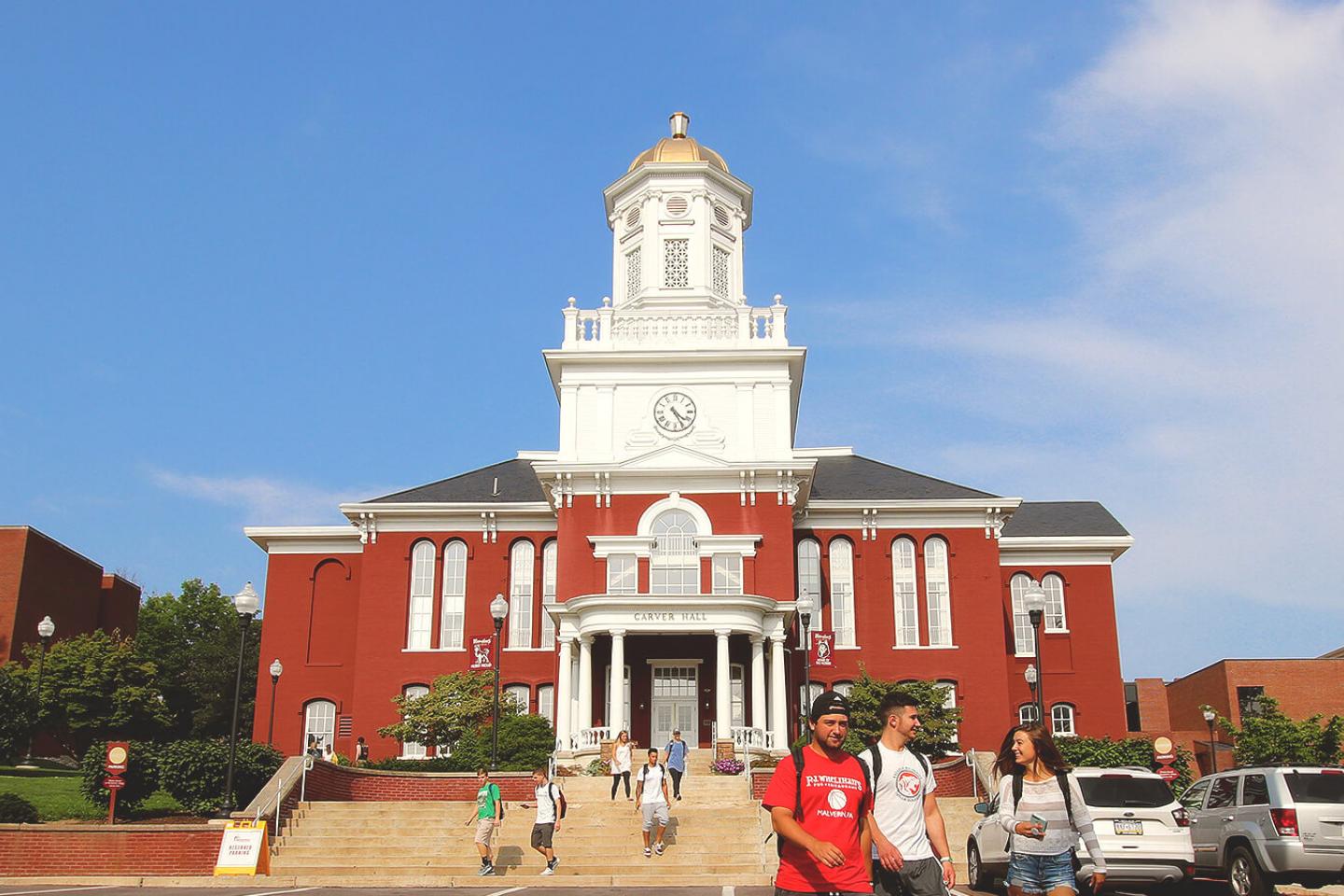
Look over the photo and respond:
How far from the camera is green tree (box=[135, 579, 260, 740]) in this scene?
6238cm

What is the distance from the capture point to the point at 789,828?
741 cm

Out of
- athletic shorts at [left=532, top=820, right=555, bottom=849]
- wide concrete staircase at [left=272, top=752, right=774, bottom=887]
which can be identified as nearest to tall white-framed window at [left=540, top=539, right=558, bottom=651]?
wide concrete staircase at [left=272, top=752, right=774, bottom=887]

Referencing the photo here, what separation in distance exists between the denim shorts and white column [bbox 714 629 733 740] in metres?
24.1

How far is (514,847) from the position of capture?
900 inches

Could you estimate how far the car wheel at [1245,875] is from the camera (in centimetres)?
1559

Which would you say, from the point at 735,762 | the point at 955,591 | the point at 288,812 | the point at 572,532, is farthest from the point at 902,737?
the point at 955,591

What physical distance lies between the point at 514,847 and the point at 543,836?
6.16ft

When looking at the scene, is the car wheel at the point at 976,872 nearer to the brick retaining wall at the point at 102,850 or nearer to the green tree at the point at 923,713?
the brick retaining wall at the point at 102,850

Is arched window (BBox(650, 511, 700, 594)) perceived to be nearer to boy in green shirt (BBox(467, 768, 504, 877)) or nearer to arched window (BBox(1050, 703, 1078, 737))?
arched window (BBox(1050, 703, 1078, 737))

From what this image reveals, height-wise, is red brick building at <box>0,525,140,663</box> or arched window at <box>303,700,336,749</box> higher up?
red brick building at <box>0,525,140,663</box>

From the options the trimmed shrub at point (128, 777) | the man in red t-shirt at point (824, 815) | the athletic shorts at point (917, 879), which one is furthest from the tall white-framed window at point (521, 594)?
the man in red t-shirt at point (824, 815)

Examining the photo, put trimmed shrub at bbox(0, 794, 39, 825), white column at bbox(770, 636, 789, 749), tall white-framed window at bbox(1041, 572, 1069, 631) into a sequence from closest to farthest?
trimmed shrub at bbox(0, 794, 39, 825) → white column at bbox(770, 636, 789, 749) → tall white-framed window at bbox(1041, 572, 1069, 631)

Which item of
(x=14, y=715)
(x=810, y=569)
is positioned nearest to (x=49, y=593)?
(x=14, y=715)

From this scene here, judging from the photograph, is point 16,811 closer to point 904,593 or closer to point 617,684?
point 617,684
